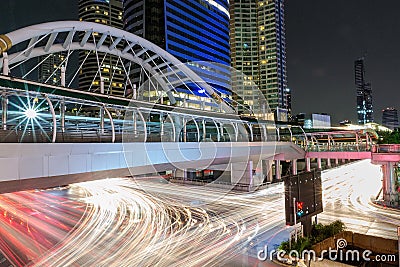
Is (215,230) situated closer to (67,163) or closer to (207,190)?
(67,163)

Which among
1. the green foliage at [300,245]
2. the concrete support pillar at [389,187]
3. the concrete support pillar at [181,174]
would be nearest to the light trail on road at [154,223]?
the green foliage at [300,245]

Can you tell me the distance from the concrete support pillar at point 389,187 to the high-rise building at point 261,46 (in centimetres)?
12302

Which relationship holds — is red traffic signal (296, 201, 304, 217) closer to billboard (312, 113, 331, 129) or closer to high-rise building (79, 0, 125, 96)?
billboard (312, 113, 331, 129)

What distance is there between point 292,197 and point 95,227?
1206 centimetres

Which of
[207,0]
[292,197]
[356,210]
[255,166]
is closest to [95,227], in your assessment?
[292,197]

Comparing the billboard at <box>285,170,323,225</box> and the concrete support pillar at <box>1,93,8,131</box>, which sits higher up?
the concrete support pillar at <box>1,93,8,131</box>

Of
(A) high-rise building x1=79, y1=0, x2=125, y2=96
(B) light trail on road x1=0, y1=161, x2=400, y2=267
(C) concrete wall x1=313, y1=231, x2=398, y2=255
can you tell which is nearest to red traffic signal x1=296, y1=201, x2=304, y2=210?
(C) concrete wall x1=313, y1=231, x2=398, y2=255

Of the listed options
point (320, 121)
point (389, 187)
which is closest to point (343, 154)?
point (389, 187)

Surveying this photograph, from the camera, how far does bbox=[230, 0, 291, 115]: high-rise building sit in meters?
150

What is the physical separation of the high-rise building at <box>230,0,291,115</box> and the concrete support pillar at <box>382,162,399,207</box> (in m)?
123

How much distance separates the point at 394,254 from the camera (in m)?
13.7

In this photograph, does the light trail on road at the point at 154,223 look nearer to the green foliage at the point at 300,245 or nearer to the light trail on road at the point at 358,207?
the light trail on road at the point at 358,207

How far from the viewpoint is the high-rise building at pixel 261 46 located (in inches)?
5910

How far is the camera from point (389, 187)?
25.5 meters
